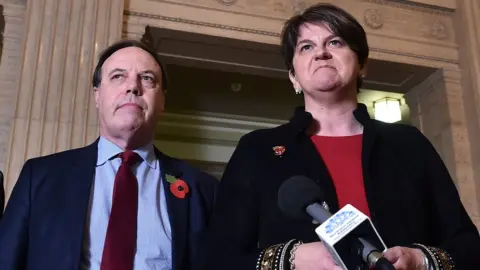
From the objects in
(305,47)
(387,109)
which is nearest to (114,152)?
(305,47)

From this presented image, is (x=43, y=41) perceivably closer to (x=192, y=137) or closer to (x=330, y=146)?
(x=330, y=146)

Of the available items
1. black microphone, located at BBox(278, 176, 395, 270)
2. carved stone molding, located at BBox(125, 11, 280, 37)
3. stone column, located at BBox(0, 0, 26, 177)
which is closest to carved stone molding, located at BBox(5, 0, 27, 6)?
stone column, located at BBox(0, 0, 26, 177)

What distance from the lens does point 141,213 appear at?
1565 millimetres

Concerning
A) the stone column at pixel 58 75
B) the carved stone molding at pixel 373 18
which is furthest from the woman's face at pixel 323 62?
the carved stone molding at pixel 373 18

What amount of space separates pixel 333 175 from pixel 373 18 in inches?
115

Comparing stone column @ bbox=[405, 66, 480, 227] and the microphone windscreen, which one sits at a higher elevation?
stone column @ bbox=[405, 66, 480, 227]

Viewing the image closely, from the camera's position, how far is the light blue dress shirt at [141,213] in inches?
58.5

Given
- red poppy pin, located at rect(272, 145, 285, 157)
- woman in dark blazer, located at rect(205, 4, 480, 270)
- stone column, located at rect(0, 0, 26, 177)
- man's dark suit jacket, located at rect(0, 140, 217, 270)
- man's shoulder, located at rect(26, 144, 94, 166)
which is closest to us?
woman in dark blazer, located at rect(205, 4, 480, 270)

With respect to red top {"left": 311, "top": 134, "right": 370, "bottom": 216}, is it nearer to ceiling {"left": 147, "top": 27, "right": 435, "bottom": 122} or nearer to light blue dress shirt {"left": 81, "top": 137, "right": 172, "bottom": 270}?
light blue dress shirt {"left": 81, "top": 137, "right": 172, "bottom": 270}

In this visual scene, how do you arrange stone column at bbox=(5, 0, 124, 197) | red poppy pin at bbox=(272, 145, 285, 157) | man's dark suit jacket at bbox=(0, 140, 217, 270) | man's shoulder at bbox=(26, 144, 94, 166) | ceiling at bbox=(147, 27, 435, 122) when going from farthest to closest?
1. ceiling at bbox=(147, 27, 435, 122)
2. stone column at bbox=(5, 0, 124, 197)
3. man's shoulder at bbox=(26, 144, 94, 166)
4. man's dark suit jacket at bbox=(0, 140, 217, 270)
5. red poppy pin at bbox=(272, 145, 285, 157)

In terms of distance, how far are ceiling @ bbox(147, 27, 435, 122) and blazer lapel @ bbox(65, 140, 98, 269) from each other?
201 centimetres

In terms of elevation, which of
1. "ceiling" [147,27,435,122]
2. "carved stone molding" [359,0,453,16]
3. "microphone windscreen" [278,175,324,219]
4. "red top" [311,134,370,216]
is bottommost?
"microphone windscreen" [278,175,324,219]

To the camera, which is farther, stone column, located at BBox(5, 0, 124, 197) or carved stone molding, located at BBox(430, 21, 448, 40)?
carved stone molding, located at BBox(430, 21, 448, 40)

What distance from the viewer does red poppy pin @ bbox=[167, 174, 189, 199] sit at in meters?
1.66
